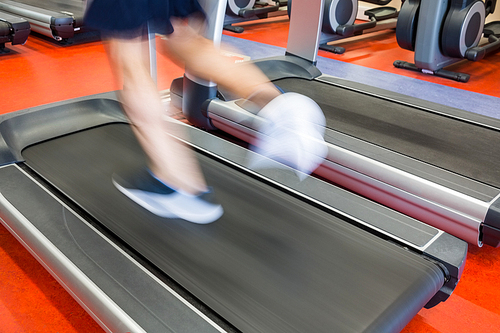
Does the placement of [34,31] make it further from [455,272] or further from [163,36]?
[455,272]

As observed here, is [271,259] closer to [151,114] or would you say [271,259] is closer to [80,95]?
[151,114]

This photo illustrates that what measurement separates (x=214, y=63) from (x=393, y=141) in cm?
83

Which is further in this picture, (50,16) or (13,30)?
(50,16)

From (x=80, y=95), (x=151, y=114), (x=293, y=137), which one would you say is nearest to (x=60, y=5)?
(x=80, y=95)

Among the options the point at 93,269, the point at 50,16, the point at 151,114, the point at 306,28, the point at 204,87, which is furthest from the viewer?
the point at 50,16

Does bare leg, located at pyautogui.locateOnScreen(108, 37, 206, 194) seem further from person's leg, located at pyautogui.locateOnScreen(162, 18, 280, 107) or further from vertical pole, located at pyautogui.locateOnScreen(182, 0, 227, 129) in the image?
vertical pole, located at pyautogui.locateOnScreen(182, 0, 227, 129)

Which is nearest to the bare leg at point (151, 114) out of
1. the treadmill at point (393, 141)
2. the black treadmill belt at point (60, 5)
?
the treadmill at point (393, 141)

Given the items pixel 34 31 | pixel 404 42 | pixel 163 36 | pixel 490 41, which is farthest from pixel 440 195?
pixel 34 31

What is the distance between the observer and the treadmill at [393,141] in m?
1.39

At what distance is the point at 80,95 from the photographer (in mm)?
2539

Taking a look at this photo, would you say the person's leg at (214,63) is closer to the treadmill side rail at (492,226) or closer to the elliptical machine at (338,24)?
the treadmill side rail at (492,226)

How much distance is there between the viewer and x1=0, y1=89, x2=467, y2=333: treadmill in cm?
96

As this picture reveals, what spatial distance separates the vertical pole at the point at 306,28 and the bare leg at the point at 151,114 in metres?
1.26

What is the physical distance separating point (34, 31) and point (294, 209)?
3.46 m
